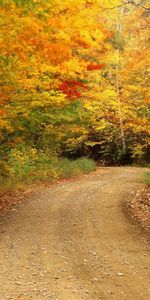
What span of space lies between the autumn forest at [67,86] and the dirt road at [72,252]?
3.92 m

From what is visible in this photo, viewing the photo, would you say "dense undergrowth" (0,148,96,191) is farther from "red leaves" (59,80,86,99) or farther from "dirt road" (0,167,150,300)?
"red leaves" (59,80,86,99)

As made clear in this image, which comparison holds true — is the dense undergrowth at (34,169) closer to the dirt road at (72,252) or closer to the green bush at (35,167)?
the green bush at (35,167)

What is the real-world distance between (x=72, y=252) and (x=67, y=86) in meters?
13.2

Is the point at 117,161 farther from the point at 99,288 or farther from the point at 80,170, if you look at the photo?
the point at 99,288

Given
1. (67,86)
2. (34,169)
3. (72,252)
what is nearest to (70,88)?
(67,86)

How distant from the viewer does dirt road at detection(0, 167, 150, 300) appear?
7.04 meters

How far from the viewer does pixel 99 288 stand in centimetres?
708

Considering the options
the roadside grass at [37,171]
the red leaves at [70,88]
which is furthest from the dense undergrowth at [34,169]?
the red leaves at [70,88]

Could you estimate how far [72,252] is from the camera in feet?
30.2

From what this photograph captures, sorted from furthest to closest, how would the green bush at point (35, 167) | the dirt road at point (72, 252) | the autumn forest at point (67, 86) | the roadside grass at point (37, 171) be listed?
1. the green bush at point (35, 167)
2. the roadside grass at point (37, 171)
3. the autumn forest at point (67, 86)
4. the dirt road at point (72, 252)

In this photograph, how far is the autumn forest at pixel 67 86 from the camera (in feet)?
38.5

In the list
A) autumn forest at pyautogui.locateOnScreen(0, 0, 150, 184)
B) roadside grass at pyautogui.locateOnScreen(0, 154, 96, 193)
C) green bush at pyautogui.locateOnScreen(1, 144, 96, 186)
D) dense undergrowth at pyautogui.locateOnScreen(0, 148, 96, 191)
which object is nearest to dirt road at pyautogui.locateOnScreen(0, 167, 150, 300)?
roadside grass at pyautogui.locateOnScreen(0, 154, 96, 193)

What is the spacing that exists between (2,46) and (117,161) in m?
20.7

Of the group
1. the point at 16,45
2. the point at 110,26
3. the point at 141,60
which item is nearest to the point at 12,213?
the point at 16,45
